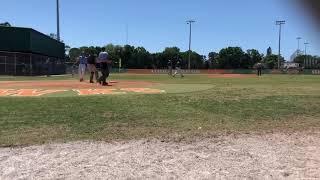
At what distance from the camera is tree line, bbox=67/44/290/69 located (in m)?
136

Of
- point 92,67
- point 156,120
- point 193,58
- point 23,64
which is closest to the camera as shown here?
point 156,120

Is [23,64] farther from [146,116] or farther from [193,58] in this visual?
[193,58]

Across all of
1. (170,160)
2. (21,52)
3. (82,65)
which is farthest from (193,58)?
(170,160)

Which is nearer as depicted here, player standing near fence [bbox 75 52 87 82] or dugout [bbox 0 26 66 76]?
player standing near fence [bbox 75 52 87 82]

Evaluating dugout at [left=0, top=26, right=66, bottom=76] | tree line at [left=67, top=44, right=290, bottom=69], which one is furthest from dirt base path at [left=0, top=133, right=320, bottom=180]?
tree line at [left=67, top=44, right=290, bottom=69]

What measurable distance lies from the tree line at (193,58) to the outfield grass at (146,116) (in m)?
115

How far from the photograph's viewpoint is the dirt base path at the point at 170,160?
Result: 7.08 meters

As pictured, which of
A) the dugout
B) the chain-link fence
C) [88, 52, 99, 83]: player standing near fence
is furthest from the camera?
the dugout

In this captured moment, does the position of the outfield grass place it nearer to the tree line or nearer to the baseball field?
the baseball field

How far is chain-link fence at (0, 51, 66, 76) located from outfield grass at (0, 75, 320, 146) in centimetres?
5327

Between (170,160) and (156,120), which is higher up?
(156,120)

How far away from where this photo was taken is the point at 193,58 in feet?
485

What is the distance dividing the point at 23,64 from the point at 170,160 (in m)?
64.6

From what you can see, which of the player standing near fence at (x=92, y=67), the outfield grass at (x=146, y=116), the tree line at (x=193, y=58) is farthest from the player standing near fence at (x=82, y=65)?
the tree line at (x=193, y=58)
